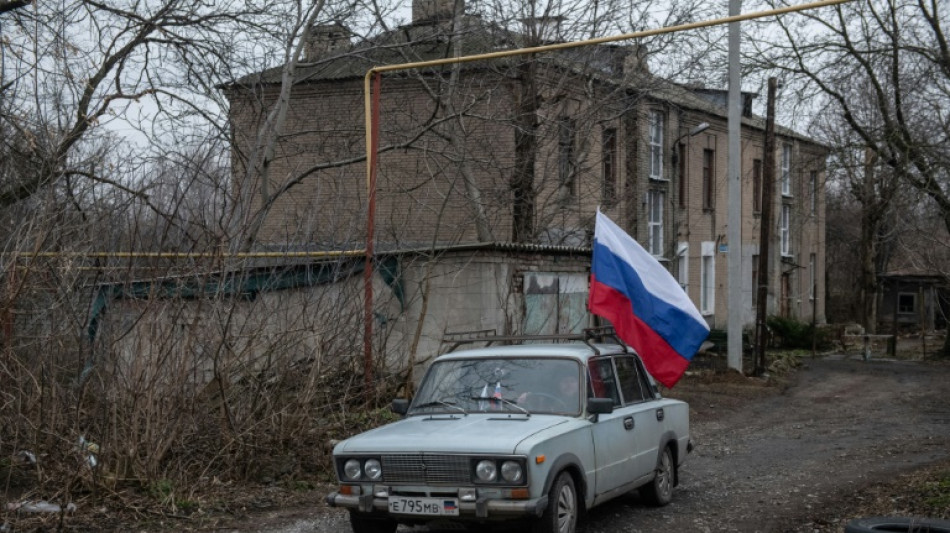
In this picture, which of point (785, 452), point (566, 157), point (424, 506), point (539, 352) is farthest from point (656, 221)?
point (424, 506)

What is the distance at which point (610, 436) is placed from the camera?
Result: 29.8 ft

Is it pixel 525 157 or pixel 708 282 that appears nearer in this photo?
pixel 525 157

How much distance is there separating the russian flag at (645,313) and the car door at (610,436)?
4.44 ft

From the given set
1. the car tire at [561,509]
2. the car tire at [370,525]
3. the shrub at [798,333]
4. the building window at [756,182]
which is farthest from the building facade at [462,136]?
the building window at [756,182]

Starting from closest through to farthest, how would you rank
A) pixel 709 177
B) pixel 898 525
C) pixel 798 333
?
pixel 898 525
pixel 798 333
pixel 709 177

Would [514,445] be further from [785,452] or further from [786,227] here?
[786,227]

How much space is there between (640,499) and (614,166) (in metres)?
19.7

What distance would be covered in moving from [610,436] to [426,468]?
194 cm

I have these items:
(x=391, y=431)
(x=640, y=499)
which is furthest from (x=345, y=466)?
(x=640, y=499)

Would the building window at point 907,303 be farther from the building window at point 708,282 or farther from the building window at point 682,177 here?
the building window at point 682,177

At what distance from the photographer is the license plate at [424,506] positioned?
7.68m

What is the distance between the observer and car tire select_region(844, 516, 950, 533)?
23.5 ft

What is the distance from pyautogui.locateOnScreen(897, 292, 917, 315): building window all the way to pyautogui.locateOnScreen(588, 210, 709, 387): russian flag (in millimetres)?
50456

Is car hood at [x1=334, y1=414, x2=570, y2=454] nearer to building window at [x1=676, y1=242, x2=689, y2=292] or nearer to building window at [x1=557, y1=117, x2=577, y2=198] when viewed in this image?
building window at [x1=557, y1=117, x2=577, y2=198]
